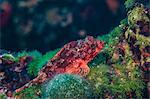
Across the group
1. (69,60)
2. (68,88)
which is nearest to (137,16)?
(69,60)

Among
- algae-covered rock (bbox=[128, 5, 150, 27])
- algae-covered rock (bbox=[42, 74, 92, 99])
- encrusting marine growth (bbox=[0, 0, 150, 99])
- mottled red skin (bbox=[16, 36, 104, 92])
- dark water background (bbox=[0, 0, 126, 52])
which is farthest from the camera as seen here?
dark water background (bbox=[0, 0, 126, 52])

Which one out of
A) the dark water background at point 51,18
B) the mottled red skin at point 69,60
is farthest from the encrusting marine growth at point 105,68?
the dark water background at point 51,18

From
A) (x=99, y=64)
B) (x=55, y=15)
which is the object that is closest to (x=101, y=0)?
(x=55, y=15)

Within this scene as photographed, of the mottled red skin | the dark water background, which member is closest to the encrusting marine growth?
the mottled red skin

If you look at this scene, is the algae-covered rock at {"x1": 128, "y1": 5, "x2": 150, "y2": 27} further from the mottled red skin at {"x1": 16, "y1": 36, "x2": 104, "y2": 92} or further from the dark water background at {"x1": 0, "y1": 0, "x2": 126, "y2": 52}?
the mottled red skin at {"x1": 16, "y1": 36, "x2": 104, "y2": 92}

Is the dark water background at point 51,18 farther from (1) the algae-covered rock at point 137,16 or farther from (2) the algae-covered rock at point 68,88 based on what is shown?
(2) the algae-covered rock at point 68,88

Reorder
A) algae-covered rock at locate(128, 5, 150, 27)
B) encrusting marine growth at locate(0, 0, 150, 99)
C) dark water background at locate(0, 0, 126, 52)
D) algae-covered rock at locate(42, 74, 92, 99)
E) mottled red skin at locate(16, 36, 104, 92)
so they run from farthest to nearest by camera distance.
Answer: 1. dark water background at locate(0, 0, 126, 52)
2. mottled red skin at locate(16, 36, 104, 92)
3. algae-covered rock at locate(128, 5, 150, 27)
4. encrusting marine growth at locate(0, 0, 150, 99)
5. algae-covered rock at locate(42, 74, 92, 99)

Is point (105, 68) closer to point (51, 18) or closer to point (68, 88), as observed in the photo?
point (68, 88)

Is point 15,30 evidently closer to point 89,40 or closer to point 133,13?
point 89,40
